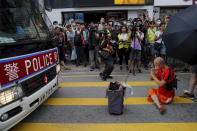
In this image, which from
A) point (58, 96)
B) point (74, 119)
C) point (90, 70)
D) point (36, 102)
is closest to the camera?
point (36, 102)

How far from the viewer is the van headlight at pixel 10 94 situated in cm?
256

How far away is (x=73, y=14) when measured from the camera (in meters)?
17.4

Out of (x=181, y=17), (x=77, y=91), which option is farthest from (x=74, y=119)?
(x=181, y=17)

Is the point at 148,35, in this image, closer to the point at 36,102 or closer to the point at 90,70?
the point at 90,70

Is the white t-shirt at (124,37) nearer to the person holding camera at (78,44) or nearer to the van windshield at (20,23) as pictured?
the person holding camera at (78,44)

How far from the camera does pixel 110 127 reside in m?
3.26

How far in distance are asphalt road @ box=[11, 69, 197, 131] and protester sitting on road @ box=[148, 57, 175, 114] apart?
0.59 ft

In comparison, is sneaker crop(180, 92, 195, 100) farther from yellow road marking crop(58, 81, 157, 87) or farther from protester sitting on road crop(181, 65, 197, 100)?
yellow road marking crop(58, 81, 157, 87)

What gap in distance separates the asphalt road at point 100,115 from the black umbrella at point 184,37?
4.48 feet

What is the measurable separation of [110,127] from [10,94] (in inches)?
73.4

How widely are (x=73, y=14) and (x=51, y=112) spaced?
15.0 metres

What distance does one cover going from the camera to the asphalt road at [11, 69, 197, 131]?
10.8 feet

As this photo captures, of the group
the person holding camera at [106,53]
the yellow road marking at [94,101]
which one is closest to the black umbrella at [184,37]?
the yellow road marking at [94,101]

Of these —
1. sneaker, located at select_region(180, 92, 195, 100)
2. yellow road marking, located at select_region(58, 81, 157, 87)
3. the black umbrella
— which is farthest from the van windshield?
sneaker, located at select_region(180, 92, 195, 100)
